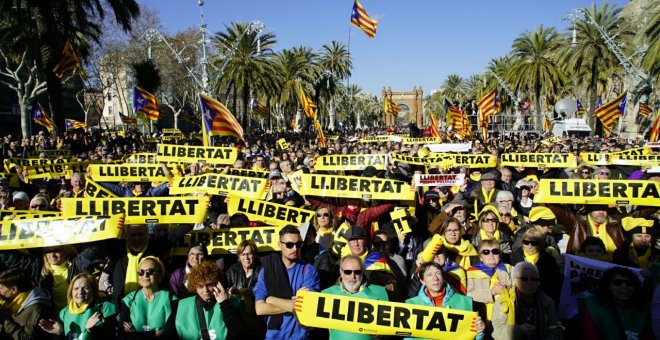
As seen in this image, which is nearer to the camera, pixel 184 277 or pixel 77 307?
pixel 77 307

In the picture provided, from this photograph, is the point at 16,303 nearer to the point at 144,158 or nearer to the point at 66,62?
the point at 144,158

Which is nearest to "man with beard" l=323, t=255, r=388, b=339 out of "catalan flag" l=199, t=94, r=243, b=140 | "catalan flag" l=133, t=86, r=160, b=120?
"catalan flag" l=199, t=94, r=243, b=140

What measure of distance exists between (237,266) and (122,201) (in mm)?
2033

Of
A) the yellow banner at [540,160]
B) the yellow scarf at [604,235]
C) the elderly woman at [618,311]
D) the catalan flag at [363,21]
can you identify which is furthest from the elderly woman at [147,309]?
the catalan flag at [363,21]

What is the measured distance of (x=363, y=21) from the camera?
30.1 m

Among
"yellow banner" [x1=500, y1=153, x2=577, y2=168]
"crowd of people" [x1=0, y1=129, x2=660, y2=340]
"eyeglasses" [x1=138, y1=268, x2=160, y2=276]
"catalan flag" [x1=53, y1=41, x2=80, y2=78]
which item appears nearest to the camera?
"crowd of people" [x1=0, y1=129, x2=660, y2=340]

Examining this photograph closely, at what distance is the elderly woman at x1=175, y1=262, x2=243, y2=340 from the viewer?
419 centimetres

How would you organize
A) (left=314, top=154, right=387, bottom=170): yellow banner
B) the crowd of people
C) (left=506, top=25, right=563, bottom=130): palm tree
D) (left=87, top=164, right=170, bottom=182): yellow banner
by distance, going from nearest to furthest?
the crowd of people
(left=87, top=164, right=170, bottom=182): yellow banner
(left=314, top=154, right=387, bottom=170): yellow banner
(left=506, top=25, right=563, bottom=130): palm tree

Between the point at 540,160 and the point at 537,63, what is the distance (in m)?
25.7

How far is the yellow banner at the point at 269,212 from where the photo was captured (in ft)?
22.9

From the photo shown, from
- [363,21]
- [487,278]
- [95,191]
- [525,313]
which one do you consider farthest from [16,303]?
[363,21]

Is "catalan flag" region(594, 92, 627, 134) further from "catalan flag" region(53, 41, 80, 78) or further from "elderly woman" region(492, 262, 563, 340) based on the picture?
"catalan flag" region(53, 41, 80, 78)

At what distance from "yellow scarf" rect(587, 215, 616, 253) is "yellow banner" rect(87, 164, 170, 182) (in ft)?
21.9

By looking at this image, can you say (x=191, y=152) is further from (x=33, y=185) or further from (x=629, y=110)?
(x=629, y=110)
